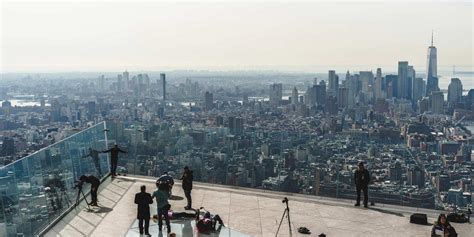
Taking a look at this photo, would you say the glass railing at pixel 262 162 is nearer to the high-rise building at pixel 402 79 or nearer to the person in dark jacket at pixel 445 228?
the person in dark jacket at pixel 445 228

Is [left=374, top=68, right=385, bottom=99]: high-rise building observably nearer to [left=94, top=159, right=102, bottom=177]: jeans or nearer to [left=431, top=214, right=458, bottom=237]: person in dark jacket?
[left=94, top=159, right=102, bottom=177]: jeans

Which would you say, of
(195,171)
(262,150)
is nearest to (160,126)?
(195,171)

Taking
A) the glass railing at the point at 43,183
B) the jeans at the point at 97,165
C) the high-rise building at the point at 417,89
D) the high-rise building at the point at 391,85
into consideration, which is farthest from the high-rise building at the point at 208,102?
the glass railing at the point at 43,183

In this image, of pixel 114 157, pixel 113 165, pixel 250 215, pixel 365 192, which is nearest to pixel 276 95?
pixel 113 165

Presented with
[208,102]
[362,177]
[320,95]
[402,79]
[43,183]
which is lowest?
[208,102]

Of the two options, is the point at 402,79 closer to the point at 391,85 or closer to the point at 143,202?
the point at 391,85

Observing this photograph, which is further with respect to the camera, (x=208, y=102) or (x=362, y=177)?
(x=208, y=102)

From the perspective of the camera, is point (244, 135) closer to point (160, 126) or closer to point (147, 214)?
point (160, 126)
